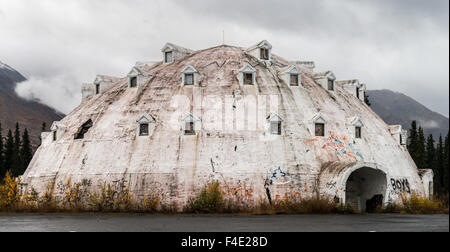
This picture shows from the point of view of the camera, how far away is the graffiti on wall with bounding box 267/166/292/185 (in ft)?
115

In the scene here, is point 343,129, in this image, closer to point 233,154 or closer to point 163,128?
point 233,154

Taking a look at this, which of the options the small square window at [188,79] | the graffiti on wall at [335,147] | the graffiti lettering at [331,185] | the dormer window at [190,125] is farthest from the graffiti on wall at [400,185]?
the small square window at [188,79]

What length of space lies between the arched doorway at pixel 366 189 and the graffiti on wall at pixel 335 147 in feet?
4.10

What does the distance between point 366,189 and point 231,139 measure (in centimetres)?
1075

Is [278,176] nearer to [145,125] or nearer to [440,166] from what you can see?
[145,125]

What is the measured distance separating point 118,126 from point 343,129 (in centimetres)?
1646

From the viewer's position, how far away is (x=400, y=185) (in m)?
39.6

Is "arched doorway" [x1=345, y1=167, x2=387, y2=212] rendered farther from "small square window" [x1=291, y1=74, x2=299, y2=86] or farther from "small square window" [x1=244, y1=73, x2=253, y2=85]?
"small square window" [x1=244, y1=73, x2=253, y2=85]

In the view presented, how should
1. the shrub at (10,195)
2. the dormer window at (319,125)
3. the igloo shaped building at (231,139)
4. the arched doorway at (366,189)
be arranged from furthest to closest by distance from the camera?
1. the dormer window at (319,125)
2. the shrub at (10,195)
3. the arched doorway at (366,189)
4. the igloo shaped building at (231,139)

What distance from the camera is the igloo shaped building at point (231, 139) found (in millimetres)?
35094

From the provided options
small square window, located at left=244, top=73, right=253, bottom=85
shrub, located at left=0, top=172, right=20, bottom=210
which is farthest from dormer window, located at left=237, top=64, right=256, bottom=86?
shrub, located at left=0, top=172, right=20, bottom=210

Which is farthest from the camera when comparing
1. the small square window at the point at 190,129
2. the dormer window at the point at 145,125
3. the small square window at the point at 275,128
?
the dormer window at the point at 145,125

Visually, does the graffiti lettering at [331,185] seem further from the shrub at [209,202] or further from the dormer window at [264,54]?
the dormer window at [264,54]

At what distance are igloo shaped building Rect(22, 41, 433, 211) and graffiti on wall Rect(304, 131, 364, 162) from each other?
0.28 ft
